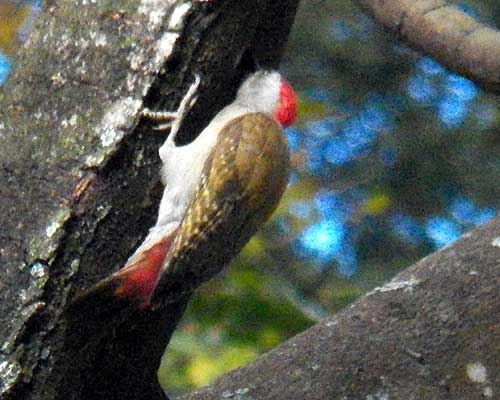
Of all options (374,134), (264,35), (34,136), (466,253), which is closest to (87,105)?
(34,136)

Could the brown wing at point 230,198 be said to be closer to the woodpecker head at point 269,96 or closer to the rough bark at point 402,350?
the woodpecker head at point 269,96

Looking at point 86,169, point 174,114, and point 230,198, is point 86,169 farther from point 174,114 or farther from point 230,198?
point 230,198

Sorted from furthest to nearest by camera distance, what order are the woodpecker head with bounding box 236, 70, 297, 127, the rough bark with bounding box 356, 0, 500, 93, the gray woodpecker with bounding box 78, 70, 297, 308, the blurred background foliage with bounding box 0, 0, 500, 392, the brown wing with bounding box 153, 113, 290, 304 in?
the blurred background foliage with bounding box 0, 0, 500, 392 < the rough bark with bounding box 356, 0, 500, 93 < the woodpecker head with bounding box 236, 70, 297, 127 < the brown wing with bounding box 153, 113, 290, 304 < the gray woodpecker with bounding box 78, 70, 297, 308

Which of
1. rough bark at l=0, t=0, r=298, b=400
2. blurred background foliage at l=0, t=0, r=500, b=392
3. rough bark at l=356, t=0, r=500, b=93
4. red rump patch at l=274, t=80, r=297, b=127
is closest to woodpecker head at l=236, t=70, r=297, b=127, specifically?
red rump patch at l=274, t=80, r=297, b=127

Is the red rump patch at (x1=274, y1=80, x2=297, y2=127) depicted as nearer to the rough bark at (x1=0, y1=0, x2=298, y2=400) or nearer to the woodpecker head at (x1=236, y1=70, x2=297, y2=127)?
the woodpecker head at (x1=236, y1=70, x2=297, y2=127)

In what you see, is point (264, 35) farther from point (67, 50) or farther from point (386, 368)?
point (386, 368)

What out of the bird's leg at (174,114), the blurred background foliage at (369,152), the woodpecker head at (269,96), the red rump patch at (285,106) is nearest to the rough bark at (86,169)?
the bird's leg at (174,114)

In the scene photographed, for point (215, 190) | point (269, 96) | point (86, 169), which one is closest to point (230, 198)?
point (215, 190)
